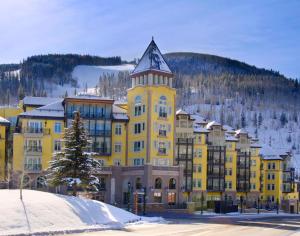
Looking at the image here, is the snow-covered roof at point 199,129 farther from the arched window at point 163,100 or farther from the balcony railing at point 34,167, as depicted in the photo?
the balcony railing at point 34,167

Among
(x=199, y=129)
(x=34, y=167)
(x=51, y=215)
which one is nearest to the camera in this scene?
(x=51, y=215)

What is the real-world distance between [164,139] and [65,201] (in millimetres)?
41062

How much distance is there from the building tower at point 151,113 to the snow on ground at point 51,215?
3450 centimetres

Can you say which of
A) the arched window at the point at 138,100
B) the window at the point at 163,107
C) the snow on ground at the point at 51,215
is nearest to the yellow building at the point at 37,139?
the arched window at the point at 138,100

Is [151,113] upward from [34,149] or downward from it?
upward

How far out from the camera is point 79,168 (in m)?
56.4

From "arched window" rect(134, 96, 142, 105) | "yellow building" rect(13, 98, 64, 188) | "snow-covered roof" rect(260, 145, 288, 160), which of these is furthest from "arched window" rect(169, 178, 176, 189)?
"snow-covered roof" rect(260, 145, 288, 160)

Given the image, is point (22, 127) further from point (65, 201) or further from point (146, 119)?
point (65, 201)

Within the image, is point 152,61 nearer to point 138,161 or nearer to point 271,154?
point 138,161

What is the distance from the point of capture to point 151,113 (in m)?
82.9

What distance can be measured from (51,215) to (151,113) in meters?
44.4

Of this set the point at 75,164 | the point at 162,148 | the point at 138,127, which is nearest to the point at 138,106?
the point at 138,127

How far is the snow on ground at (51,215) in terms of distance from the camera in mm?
36250

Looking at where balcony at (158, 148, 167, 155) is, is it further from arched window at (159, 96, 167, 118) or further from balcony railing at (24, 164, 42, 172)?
balcony railing at (24, 164, 42, 172)
